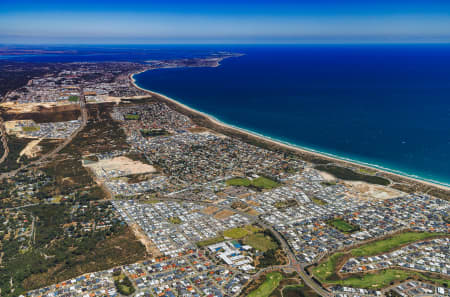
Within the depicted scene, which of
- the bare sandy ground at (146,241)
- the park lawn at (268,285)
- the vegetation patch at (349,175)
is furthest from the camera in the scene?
the vegetation patch at (349,175)

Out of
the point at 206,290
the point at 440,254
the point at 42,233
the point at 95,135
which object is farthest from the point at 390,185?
the point at 95,135

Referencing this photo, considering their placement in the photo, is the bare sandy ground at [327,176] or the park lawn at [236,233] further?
the bare sandy ground at [327,176]

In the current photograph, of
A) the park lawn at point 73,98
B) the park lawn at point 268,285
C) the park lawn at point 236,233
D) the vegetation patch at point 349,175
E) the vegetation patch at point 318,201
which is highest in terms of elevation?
the park lawn at point 73,98

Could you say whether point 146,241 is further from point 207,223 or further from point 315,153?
point 315,153

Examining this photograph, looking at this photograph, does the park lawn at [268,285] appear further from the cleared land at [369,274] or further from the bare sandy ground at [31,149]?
the bare sandy ground at [31,149]

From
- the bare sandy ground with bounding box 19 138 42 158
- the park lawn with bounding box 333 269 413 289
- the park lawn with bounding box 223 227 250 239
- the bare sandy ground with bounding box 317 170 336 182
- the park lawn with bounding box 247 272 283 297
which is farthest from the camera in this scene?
the bare sandy ground with bounding box 19 138 42 158

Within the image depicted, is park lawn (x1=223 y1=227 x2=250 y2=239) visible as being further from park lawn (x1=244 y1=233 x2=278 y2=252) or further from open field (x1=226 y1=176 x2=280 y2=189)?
open field (x1=226 y1=176 x2=280 y2=189)

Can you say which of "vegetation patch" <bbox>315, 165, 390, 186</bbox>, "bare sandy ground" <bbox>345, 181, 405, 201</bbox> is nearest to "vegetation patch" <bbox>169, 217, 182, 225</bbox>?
"bare sandy ground" <bbox>345, 181, 405, 201</bbox>

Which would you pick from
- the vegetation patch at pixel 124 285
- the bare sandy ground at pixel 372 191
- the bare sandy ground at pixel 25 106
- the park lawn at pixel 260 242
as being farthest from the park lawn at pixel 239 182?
the bare sandy ground at pixel 25 106
